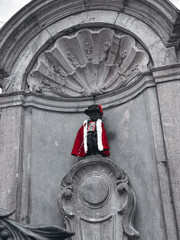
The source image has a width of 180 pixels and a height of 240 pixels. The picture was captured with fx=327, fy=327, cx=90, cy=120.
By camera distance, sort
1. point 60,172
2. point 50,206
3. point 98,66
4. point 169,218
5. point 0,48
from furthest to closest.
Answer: point 98,66, point 0,48, point 60,172, point 50,206, point 169,218

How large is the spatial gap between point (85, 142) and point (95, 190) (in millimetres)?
901

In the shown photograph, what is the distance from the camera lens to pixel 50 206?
5.70m

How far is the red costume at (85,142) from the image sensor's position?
566 cm

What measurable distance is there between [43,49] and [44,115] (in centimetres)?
140

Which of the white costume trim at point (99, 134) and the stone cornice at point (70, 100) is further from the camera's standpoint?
the stone cornice at point (70, 100)

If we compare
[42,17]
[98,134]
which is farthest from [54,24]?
[98,134]

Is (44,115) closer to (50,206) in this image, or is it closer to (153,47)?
(50,206)

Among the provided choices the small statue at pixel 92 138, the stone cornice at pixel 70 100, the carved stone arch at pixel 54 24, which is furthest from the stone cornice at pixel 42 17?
the small statue at pixel 92 138

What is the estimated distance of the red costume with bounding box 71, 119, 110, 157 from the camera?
18.6ft

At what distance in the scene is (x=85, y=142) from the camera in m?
5.73

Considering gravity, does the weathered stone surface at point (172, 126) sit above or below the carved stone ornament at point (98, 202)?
above

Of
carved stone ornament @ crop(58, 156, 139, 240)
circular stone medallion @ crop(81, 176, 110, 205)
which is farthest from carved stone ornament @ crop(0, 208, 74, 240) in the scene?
circular stone medallion @ crop(81, 176, 110, 205)

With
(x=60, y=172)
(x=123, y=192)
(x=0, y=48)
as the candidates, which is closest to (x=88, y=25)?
(x=0, y=48)

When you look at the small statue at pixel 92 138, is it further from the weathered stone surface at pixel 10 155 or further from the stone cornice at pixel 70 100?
the weathered stone surface at pixel 10 155
